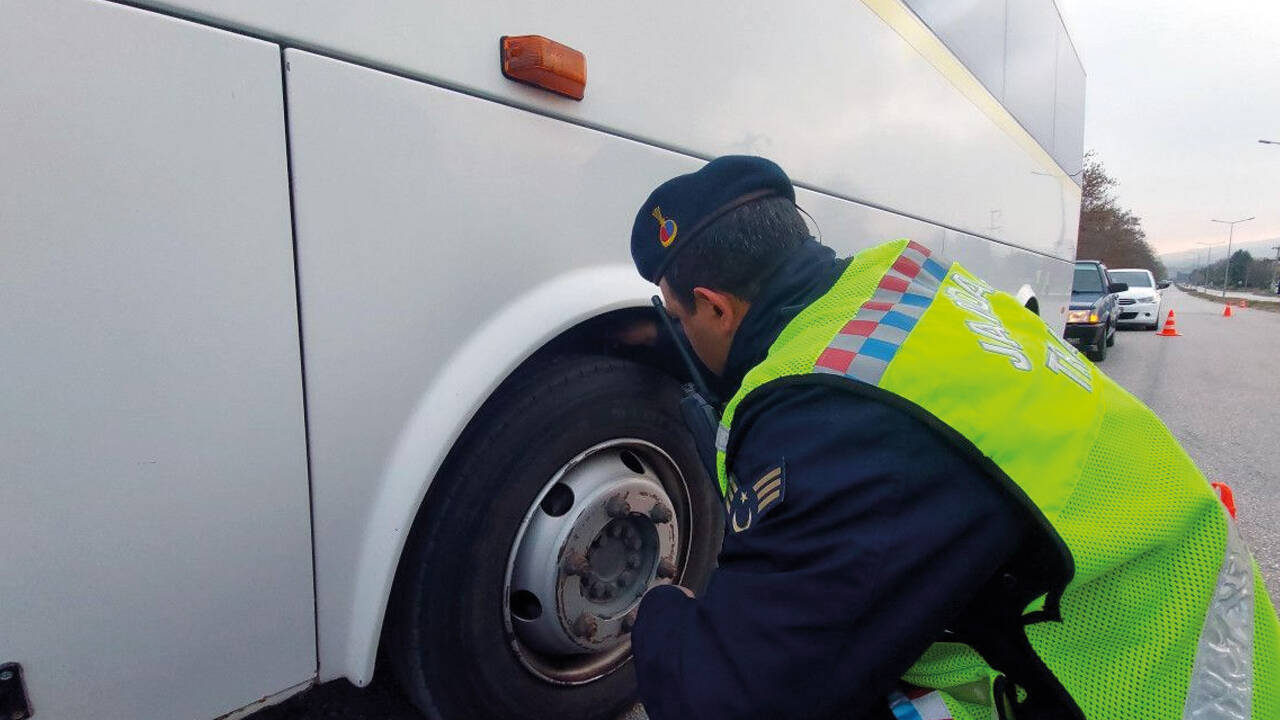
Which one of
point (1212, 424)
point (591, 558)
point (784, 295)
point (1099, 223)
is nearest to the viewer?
point (784, 295)

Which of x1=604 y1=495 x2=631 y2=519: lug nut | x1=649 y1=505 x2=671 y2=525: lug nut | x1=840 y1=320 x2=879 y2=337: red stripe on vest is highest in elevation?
x1=840 y1=320 x2=879 y2=337: red stripe on vest

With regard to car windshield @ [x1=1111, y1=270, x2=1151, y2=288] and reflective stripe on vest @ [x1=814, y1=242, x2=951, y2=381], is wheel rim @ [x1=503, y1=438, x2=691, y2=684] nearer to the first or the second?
reflective stripe on vest @ [x1=814, y1=242, x2=951, y2=381]

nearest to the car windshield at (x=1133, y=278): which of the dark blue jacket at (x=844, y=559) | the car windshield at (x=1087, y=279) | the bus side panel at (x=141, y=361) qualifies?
the car windshield at (x=1087, y=279)

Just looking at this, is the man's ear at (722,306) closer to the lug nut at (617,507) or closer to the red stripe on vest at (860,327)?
the red stripe on vest at (860,327)

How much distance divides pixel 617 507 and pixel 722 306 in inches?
23.7

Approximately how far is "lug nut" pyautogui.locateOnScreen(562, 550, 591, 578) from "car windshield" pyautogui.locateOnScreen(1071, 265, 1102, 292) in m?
11.5

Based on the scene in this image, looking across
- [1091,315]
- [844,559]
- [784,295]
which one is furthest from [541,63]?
[1091,315]

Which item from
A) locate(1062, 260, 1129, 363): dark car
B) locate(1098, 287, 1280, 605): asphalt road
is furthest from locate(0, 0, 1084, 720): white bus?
locate(1062, 260, 1129, 363): dark car

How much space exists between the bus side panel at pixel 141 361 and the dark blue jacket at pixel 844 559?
754mm

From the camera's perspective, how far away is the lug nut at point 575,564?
161 cm

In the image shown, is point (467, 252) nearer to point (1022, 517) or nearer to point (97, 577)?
point (97, 577)

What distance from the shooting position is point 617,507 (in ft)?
5.49

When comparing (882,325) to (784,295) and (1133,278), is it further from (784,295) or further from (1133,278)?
(1133,278)

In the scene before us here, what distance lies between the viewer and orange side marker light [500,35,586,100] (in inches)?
53.3
